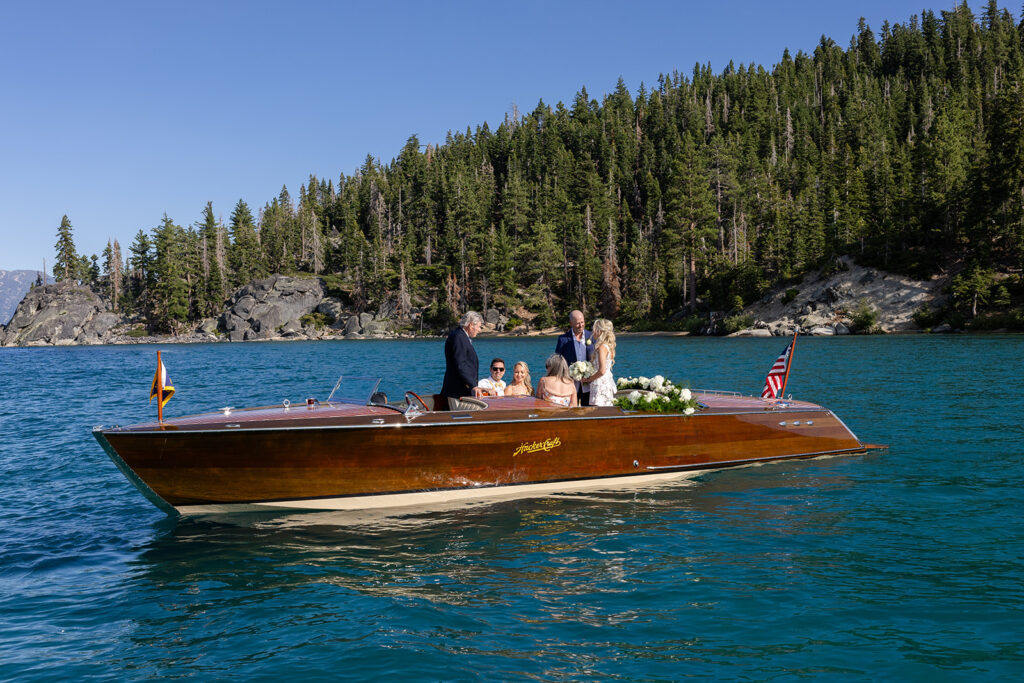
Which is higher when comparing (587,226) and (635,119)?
(635,119)

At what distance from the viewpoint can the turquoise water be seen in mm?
5195

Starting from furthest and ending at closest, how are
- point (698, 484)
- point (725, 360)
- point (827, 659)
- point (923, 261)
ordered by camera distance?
point (923, 261)
point (725, 360)
point (698, 484)
point (827, 659)

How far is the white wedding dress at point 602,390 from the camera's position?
1030cm

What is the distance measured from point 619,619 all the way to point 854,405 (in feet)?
47.6

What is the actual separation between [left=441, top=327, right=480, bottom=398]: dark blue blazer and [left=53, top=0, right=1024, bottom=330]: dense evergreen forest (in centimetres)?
5457

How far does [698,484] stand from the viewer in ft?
34.4

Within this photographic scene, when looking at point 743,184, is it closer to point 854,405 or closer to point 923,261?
point 923,261

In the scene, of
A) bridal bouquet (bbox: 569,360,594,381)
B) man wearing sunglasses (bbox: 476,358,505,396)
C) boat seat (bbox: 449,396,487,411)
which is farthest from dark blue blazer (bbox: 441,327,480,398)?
bridal bouquet (bbox: 569,360,594,381)

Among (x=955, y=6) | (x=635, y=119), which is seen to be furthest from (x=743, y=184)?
(x=955, y=6)

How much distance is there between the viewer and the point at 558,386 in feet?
32.6

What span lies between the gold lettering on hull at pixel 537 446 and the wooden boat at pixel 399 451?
2cm

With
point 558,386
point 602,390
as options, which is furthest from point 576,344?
point 558,386

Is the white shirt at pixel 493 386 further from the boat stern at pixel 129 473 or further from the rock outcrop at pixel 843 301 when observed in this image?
the rock outcrop at pixel 843 301

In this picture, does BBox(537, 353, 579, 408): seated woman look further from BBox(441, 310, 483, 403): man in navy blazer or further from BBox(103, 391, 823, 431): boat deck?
BBox(441, 310, 483, 403): man in navy blazer
